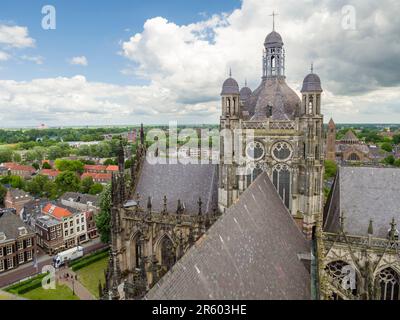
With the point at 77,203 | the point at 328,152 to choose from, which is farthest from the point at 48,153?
the point at 328,152

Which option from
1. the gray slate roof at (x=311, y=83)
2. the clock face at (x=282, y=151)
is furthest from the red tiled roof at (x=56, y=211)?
the gray slate roof at (x=311, y=83)

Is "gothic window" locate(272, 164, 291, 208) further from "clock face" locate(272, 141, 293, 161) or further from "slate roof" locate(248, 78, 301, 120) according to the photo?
"slate roof" locate(248, 78, 301, 120)

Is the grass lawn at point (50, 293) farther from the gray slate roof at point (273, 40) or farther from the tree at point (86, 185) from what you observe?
the tree at point (86, 185)

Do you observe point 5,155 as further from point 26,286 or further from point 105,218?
point 26,286

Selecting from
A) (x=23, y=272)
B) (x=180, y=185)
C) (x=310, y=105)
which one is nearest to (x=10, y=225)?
(x=23, y=272)

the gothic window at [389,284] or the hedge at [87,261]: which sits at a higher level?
the gothic window at [389,284]
